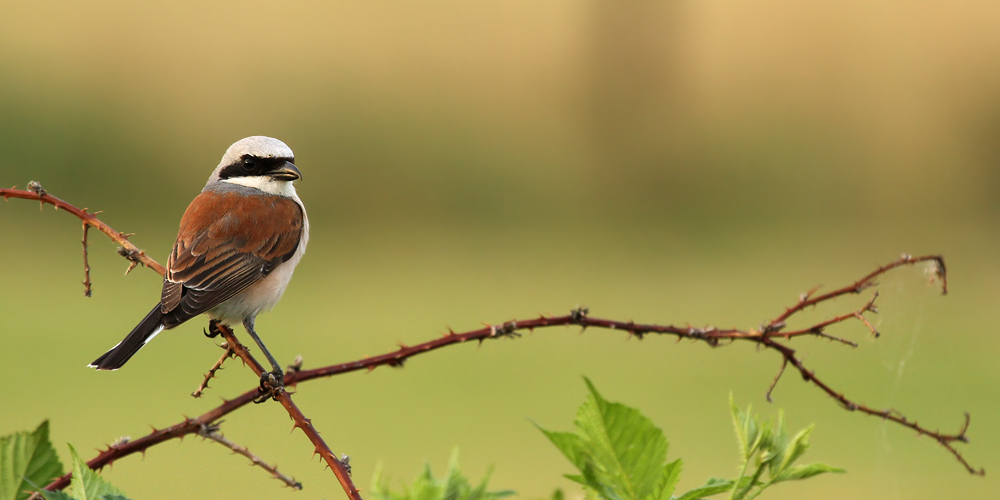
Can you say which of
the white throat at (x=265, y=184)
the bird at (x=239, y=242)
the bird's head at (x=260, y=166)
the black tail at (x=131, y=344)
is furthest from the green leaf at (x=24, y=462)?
the white throat at (x=265, y=184)

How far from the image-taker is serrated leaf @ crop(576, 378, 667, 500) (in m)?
0.46

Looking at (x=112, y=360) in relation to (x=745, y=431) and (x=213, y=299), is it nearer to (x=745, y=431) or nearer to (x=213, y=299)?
(x=213, y=299)

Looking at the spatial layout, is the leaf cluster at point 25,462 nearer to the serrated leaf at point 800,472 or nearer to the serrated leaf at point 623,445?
the serrated leaf at point 623,445

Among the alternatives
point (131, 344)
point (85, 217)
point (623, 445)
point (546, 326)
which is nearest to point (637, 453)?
point (623, 445)

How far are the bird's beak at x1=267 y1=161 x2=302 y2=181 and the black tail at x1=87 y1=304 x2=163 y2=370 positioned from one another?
0.30 meters

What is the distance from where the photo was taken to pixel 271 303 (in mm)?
1496

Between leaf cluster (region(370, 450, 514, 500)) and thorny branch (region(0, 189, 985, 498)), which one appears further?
thorny branch (region(0, 189, 985, 498))

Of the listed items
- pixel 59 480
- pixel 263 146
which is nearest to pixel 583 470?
pixel 59 480

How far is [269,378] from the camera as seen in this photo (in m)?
0.87

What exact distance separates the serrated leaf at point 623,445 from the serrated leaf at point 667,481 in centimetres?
2

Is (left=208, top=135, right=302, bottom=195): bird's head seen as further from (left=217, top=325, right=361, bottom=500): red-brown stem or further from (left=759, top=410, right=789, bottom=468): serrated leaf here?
(left=759, top=410, right=789, bottom=468): serrated leaf

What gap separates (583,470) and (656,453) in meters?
0.04

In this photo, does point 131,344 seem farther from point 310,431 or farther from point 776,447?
point 776,447

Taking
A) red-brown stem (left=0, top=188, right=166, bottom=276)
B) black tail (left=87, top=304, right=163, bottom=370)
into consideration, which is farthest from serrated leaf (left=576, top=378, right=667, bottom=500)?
black tail (left=87, top=304, right=163, bottom=370)
